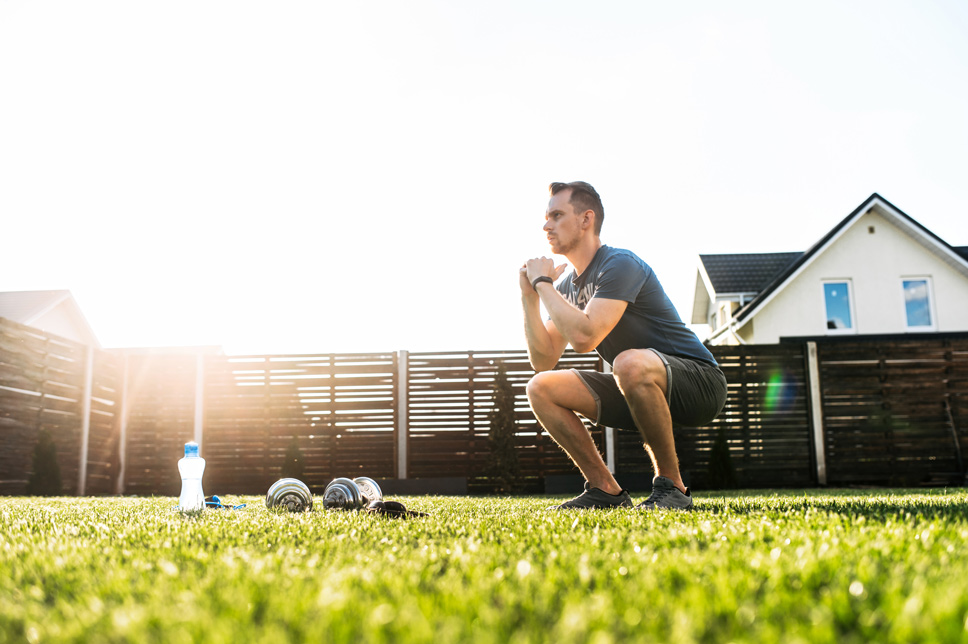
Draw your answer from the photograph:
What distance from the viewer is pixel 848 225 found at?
16.1m

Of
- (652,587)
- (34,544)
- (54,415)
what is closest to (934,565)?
(652,587)

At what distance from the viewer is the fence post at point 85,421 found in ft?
31.7

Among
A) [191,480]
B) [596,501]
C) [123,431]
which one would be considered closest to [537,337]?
[596,501]

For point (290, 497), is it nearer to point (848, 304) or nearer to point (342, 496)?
point (342, 496)

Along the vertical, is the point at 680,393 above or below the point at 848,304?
below

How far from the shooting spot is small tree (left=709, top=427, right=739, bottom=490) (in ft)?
31.2

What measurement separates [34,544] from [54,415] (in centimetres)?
834

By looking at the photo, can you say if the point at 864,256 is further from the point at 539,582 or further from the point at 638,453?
the point at 539,582

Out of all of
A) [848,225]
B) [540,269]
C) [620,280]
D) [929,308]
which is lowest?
[620,280]

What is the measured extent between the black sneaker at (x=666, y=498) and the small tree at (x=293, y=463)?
25.1 ft

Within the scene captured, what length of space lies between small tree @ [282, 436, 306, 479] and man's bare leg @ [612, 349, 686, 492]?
299 inches

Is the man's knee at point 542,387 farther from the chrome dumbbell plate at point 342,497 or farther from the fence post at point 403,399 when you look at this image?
the fence post at point 403,399

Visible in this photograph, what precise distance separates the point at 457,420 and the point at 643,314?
679cm

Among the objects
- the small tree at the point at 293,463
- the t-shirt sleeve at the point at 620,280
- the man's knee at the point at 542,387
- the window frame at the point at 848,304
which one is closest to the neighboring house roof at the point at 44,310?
the small tree at the point at 293,463
